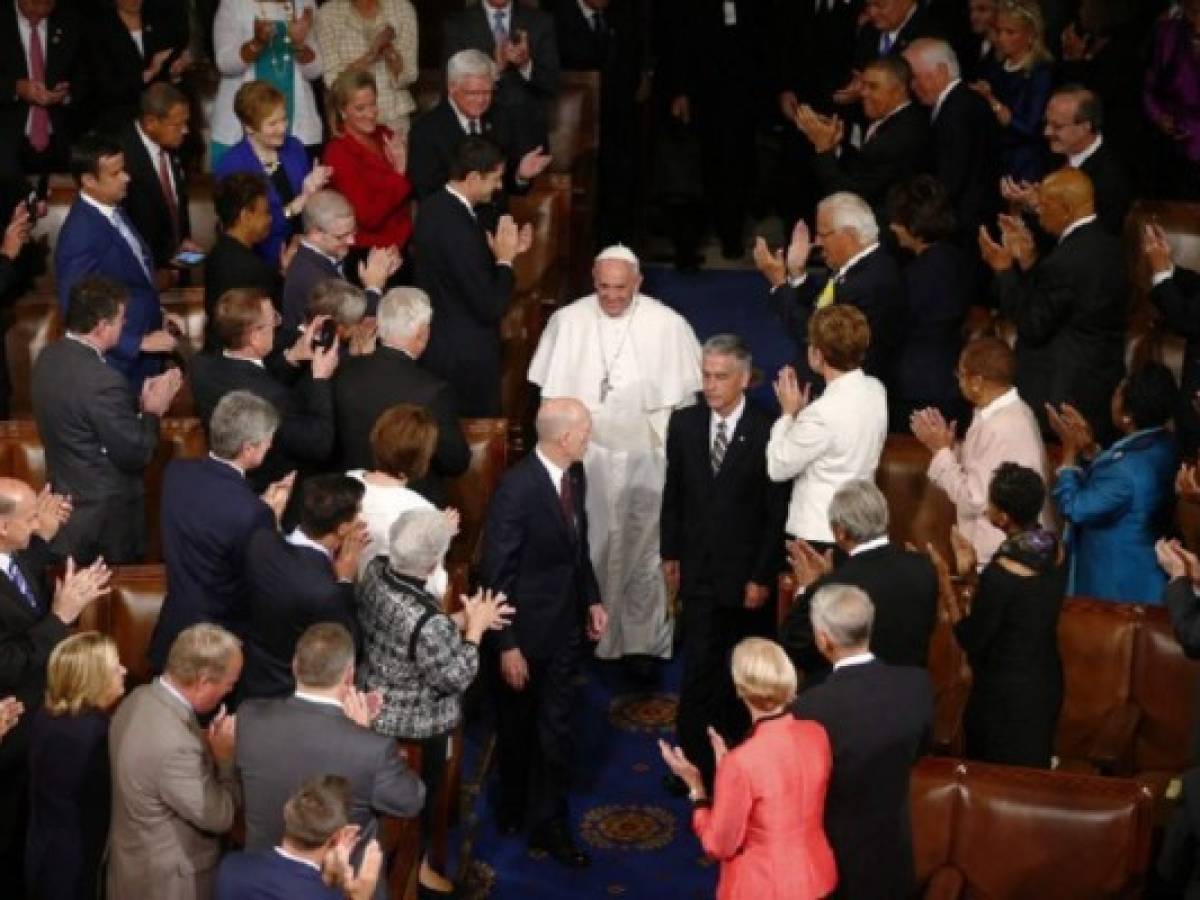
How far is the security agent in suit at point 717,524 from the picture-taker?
6430 millimetres

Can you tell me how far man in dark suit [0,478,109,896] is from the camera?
5.25 meters

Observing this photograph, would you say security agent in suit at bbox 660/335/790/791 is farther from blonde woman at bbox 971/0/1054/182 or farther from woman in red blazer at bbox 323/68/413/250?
blonde woman at bbox 971/0/1054/182

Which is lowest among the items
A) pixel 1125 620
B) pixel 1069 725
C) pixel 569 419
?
pixel 1069 725

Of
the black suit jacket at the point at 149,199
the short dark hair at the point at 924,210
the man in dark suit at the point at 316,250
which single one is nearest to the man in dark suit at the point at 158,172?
the black suit jacket at the point at 149,199

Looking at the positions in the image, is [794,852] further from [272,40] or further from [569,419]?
[272,40]

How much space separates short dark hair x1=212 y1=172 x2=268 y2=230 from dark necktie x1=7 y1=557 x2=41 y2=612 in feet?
6.23

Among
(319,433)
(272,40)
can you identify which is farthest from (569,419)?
(272,40)

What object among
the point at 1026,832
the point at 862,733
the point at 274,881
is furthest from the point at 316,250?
the point at 1026,832

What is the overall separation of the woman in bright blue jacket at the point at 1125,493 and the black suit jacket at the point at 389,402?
6.63 ft

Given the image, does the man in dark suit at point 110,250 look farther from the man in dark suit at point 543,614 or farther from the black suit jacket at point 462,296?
the man in dark suit at point 543,614

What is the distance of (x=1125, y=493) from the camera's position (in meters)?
6.34

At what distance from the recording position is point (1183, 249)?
8.84 m

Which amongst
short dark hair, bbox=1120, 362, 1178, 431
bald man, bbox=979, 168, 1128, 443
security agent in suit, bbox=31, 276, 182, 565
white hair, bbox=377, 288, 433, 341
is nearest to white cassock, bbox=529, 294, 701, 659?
white hair, bbox=377, 288, 433, 341

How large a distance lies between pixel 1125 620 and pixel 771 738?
1.80m
